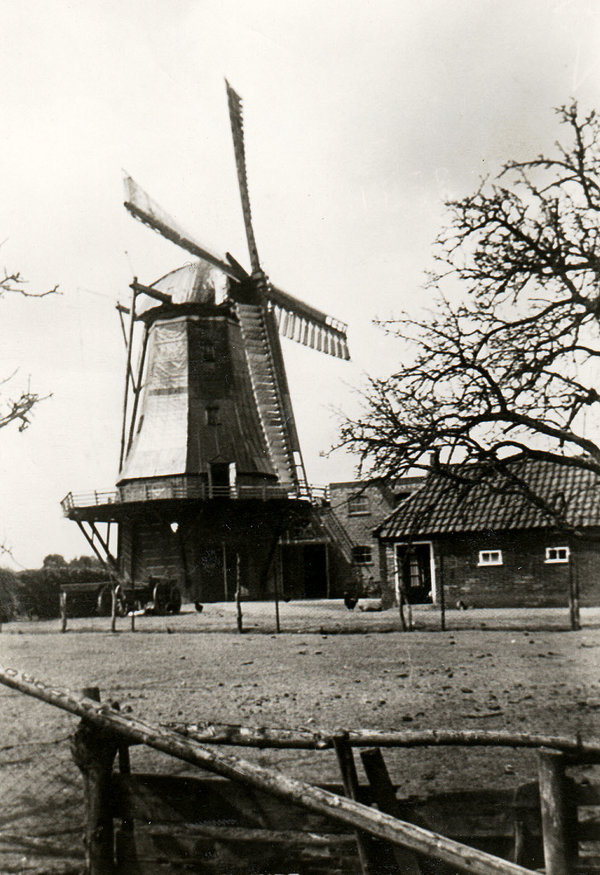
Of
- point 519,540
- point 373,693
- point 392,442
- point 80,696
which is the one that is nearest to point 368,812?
point 80,696

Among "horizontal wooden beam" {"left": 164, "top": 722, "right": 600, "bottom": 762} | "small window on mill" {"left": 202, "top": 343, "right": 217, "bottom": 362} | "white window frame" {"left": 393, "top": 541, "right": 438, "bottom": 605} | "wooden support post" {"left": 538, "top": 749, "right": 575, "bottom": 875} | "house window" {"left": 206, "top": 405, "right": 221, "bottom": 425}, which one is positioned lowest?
"wooden support post" {"left": 538, "top": 749, "right": 575, "bottom": 875}

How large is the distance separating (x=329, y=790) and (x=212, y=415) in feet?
88.0

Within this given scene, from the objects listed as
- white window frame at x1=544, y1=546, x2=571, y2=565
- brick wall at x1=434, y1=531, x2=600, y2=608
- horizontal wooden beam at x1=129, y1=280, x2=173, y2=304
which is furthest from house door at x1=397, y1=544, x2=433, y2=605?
horizontal wooden beam at x1=129, y1=280, x2=173, y2=304

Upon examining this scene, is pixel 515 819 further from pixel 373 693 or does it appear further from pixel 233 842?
pixel 373 693

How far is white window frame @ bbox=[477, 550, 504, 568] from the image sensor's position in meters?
22.6

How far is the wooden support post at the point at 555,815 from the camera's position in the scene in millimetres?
3783

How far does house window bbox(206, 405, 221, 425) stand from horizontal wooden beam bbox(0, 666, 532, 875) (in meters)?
26.0

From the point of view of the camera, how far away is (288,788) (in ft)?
12.6

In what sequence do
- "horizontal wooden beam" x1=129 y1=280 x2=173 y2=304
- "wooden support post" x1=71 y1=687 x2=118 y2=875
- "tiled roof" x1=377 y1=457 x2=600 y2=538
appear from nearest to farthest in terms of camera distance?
"wooden support post" x1=71 y1=687 x2=118 y2=875, "tiled roof" x1=377 y1=457 x2=600 y2=538, "horizontal wooden beam" x1=129 y1=280 x2=173 y2=304

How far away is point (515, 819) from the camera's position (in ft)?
13.2

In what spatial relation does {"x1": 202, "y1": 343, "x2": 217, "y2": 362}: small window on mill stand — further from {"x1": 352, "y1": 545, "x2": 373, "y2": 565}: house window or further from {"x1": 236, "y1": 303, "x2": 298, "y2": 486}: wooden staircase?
{"x1": 352, "y1": 545, "x2": 373, "y2": 565}: house window

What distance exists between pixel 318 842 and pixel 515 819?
0.98 m

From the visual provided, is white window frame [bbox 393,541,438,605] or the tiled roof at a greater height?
the tiled roof

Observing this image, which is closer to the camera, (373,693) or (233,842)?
(233,842)
